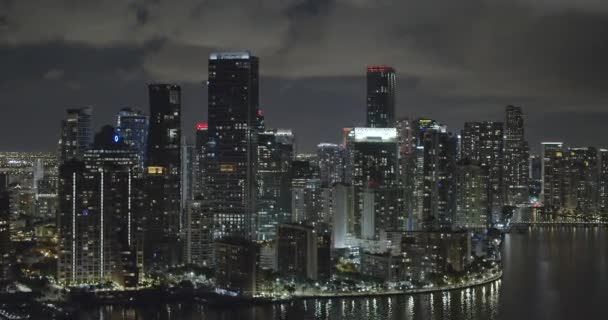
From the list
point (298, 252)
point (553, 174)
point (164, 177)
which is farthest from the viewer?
point (553, 174)

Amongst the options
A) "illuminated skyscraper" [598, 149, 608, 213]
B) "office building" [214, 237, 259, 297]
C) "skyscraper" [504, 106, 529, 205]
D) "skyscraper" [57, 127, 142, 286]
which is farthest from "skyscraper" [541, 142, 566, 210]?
"skyscraper" [57, 127, 142, 286]

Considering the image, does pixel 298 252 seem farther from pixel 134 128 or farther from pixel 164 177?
pixel 134 128

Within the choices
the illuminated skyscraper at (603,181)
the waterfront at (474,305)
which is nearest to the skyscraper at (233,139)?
the waterfront at (474,305)

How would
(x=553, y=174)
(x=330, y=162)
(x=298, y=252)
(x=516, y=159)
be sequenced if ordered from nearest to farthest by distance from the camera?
(x=298, y=252) → (x=330, y=162) → (x=516, y=159) → (x=553, y=174)

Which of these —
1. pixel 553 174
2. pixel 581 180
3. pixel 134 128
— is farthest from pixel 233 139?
pixel 581 180

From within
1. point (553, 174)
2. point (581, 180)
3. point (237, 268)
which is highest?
point (553, 174)

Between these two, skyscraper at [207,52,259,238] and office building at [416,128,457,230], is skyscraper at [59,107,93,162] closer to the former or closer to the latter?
skyscraper at [207,52,259,238]

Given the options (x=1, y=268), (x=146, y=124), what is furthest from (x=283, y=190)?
(x=1, y=268)
